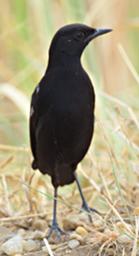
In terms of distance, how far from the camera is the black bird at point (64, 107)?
4.27 m

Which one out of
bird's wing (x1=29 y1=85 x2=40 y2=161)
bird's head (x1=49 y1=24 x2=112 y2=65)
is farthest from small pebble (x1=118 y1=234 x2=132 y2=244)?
bird's head (x1=49 y1=24 x2=112 y2=65)

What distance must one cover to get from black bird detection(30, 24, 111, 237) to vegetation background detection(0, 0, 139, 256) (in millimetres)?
176

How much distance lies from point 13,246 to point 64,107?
26.4 inches

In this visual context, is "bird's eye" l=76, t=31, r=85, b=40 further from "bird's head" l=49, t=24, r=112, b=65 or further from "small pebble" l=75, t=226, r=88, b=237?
"small pebble" l=75, t=226, r=88, b=237

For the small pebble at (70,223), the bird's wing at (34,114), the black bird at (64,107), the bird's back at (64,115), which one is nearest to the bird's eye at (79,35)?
the black bird at (64,107)

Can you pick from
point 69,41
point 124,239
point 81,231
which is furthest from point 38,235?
point 69,41

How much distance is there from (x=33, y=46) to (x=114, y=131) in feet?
8.66

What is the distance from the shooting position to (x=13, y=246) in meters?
4.16

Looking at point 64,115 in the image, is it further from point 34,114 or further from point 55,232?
point 55,232

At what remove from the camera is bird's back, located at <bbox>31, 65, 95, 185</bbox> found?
4262mm

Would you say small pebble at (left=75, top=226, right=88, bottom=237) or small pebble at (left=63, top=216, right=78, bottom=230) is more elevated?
small pebble at (left=75, top=226, right=88, bottom=237)

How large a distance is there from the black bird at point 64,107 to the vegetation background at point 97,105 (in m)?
0.18

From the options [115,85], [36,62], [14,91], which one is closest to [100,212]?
[14,91]

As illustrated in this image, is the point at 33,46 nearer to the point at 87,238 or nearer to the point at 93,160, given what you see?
the point at 93,160
